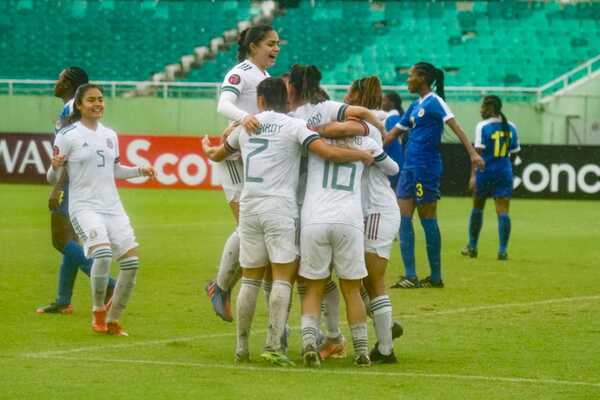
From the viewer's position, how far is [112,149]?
10461 millimetres

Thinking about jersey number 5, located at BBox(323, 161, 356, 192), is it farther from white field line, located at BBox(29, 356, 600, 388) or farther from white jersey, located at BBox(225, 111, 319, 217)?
white field line, located at BBox(29, 356, 600, 388)

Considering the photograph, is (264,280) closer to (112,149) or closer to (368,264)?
(368,264)

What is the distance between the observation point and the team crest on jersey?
9930 mm

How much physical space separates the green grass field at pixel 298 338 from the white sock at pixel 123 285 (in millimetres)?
243

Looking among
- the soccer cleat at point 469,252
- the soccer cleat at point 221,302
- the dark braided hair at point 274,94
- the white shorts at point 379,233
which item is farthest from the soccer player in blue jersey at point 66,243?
the soccer cleat at point 469,252

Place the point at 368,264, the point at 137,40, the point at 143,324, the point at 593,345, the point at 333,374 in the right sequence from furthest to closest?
the point at 137,40 < the point at 143,324 < the point at 593,345 < the point at 368,264 < the point at 333,374

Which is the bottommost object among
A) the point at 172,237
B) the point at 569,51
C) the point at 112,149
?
the point at 172,237

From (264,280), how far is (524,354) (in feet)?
6.22

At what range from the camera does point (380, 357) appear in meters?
9.03

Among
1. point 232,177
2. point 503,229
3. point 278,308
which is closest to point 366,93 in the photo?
point 232,177

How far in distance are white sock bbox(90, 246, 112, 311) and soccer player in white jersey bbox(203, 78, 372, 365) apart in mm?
1558

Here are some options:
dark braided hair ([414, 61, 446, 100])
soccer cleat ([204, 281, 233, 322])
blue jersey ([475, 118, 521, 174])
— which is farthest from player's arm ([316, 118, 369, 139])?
blue jersey ([475, 118, 521, 174])

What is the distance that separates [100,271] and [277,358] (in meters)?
1.94

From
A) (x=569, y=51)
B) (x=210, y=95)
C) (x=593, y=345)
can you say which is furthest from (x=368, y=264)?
(x=569, y=51)
